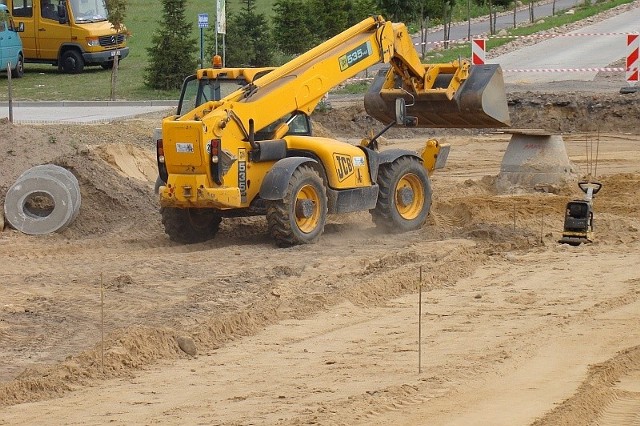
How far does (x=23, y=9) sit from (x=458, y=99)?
22842mm

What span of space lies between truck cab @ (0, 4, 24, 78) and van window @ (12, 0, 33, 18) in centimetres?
181

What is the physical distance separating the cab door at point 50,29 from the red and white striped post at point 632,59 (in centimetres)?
1629

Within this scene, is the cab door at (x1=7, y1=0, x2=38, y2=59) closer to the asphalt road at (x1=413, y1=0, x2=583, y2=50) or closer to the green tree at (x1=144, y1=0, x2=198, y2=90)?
the green tree at (x1=144, y1=0, x2=198, y2=90)

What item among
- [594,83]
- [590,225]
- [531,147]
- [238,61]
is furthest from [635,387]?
[238,61]

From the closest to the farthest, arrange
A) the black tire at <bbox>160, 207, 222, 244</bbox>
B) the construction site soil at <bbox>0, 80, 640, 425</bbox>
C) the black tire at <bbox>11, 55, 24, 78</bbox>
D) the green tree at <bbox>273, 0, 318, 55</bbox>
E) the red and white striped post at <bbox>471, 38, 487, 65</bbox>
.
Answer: the construction site soil at <bbox>0, 80, 640, 425</bbox> → the black tire at <bbox>160, 207, 222, 244</bbox> → the red and white striped post at <bbox>471, 38, 487, 65</bbox> → the green tree at <bbox>273, 0, 318, 55</bbox> → the black tire at <bbox>11, 55, 24, 78</bbox>

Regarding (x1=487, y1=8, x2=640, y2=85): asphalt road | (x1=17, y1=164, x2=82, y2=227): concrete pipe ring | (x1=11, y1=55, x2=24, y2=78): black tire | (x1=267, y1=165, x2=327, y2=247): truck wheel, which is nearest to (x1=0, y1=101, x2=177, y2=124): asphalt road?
(x1=11, y1=55, x2=24, y2=78): black tire

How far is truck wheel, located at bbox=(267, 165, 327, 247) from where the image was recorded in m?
14.5

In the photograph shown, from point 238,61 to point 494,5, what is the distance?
15905mm

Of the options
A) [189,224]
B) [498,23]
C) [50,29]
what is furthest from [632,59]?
[498,23]

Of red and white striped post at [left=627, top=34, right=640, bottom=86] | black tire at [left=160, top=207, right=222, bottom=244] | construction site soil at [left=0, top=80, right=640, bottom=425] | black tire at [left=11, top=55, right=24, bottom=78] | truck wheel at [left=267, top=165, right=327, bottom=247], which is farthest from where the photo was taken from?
black tire at [left=11, top=55, right=24, bottom=78]

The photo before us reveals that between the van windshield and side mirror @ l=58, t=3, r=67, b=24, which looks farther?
the van windshield

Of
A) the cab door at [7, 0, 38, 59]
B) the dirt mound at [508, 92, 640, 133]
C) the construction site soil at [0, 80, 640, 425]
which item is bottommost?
the construction site soil at [0, 80, 640, 425]

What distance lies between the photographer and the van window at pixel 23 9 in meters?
36.0

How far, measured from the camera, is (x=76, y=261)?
1441 centimetres
